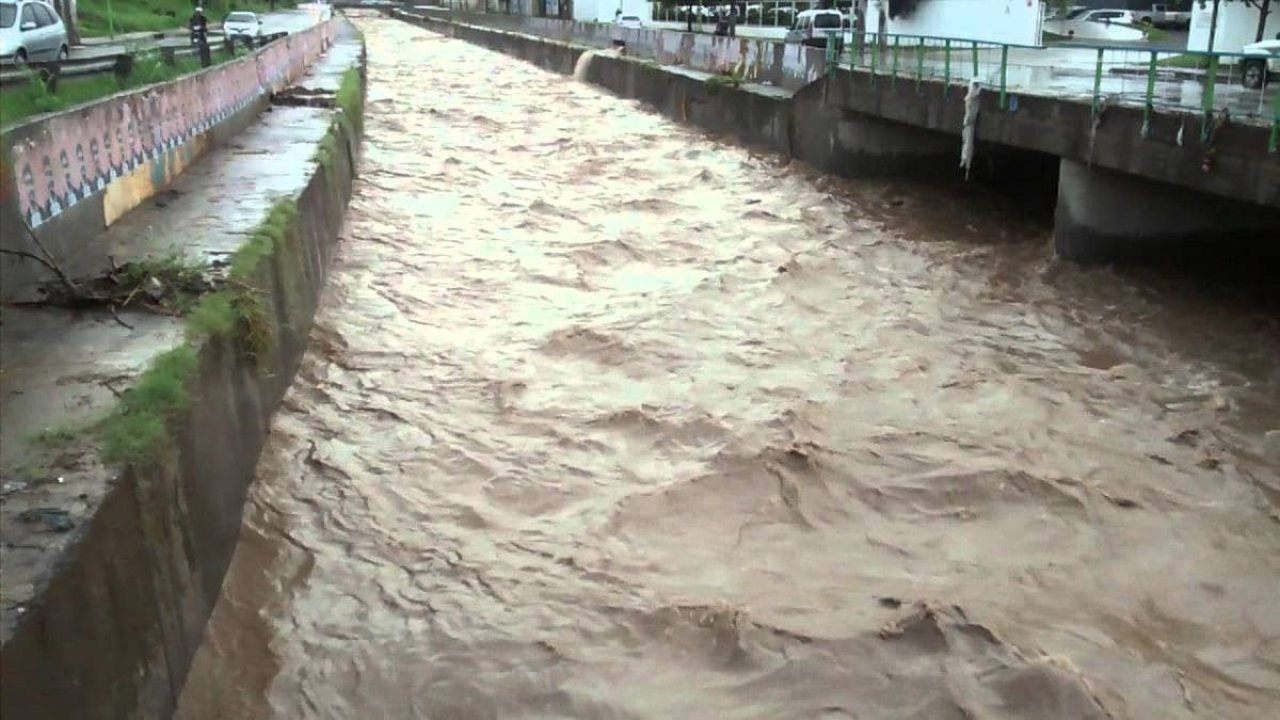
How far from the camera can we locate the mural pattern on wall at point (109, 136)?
291 inches

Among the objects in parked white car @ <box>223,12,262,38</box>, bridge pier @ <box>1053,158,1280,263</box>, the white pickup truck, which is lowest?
bridge pier @ <box>1053,158,1280,263</box>

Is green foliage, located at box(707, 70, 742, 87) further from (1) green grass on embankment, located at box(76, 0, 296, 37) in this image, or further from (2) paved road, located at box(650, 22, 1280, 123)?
(1) green grass on embankment, located at box(76, 0, 296, 37)

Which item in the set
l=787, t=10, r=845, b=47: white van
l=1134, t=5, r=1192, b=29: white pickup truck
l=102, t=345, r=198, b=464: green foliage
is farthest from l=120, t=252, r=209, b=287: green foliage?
l=1134, t=5, r=1192, b=29: white pickup truck

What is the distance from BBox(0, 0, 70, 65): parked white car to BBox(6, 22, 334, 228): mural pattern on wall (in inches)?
176

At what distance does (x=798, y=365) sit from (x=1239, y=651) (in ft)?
15.7

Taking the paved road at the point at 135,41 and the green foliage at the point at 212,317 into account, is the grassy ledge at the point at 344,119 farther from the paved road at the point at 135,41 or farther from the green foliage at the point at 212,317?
the green foliage at the point at 212,317

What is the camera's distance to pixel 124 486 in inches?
189

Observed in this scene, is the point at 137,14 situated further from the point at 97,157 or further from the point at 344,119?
the point at 97,157

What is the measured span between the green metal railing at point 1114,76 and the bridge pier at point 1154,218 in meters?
1.09

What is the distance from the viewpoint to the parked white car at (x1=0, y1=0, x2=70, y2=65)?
59.6ft

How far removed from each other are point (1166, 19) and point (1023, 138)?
4651 centimetres

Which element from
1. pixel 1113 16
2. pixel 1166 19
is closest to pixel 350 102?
pixel 1113 16

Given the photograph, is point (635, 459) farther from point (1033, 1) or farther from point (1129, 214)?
point (1033, 1)

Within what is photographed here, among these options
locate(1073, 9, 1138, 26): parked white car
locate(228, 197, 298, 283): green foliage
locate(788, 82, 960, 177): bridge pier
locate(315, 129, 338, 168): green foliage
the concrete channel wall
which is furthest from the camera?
locate(1073, 9, 1138, 26): parked white car
